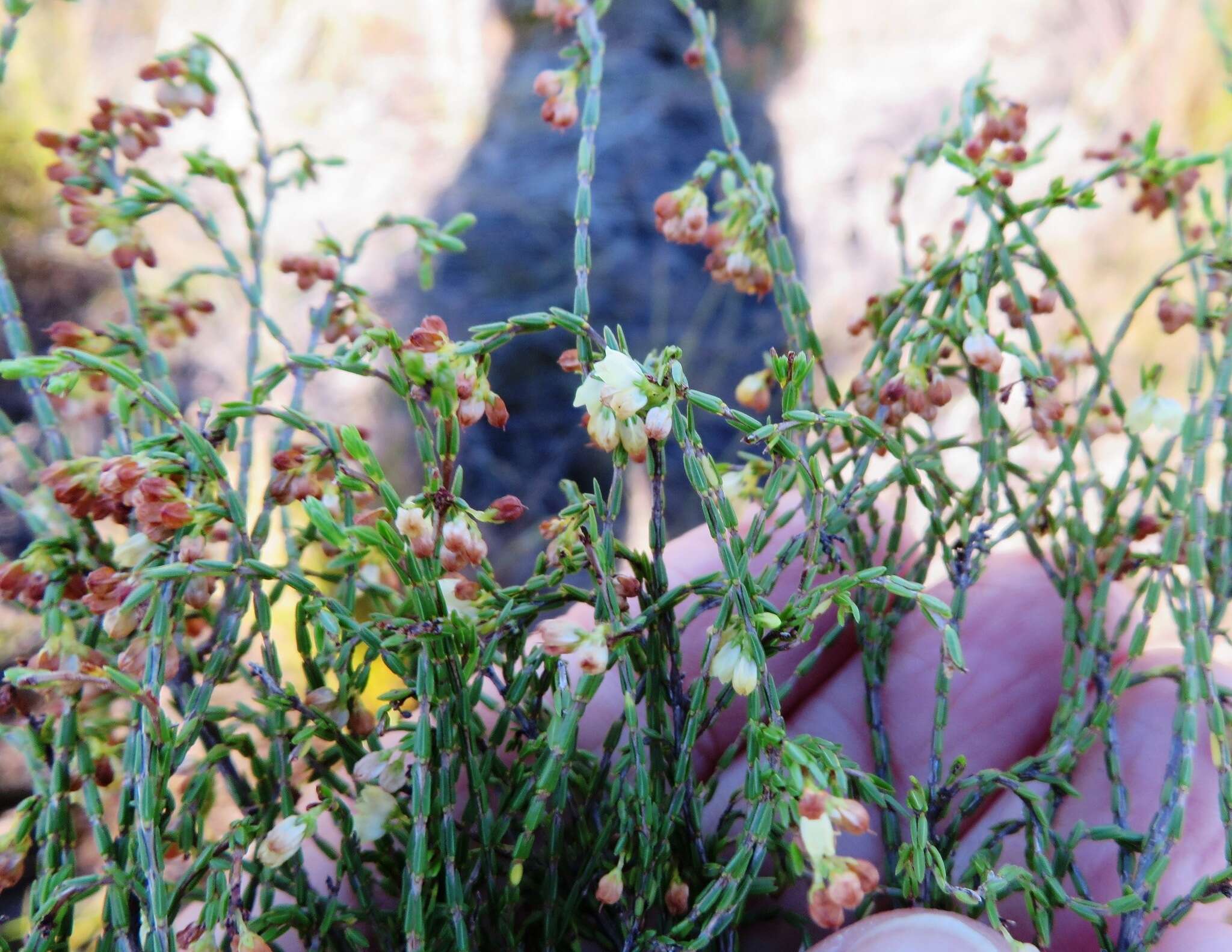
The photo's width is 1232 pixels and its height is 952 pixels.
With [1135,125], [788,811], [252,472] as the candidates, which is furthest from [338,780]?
[1135,125]

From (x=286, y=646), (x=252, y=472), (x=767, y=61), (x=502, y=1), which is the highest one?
(x=502, y=1)

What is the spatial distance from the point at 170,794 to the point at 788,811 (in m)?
0.42

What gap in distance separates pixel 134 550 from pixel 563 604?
0.28 meters

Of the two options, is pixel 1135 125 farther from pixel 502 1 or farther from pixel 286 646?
pixel 286 646

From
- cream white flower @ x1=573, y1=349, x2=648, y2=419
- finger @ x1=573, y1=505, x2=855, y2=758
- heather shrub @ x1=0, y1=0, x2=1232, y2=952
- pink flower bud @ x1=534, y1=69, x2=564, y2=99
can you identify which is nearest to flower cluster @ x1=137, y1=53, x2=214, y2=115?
heather shrub @ x1=0, y1=0, x2=1232, y2=952

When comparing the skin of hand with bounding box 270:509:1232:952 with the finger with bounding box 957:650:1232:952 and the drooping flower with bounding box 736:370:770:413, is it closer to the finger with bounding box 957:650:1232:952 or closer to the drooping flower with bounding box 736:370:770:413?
the finger with bounding box 957:650:1232:952

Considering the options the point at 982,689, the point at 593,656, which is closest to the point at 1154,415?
the point at 982,689

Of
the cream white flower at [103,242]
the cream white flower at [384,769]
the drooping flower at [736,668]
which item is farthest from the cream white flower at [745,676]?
the cream white flower at [103,242]

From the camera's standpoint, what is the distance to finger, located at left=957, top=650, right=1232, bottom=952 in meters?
0.84

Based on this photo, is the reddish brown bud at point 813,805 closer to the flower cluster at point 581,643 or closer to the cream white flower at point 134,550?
the flower cluster at point 581,643

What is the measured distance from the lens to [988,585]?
1.08 metres

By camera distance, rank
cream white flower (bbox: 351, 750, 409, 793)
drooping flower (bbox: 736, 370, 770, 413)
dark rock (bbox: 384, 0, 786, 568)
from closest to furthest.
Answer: cream white flower (bbox: 351, 750, 409, 793)
drooping flower (bbox: 736, 370, 770, 413)
dark rock (bbox: 384, 0, 786, 568)

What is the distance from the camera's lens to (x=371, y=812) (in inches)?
23.3

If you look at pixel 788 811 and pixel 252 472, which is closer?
pixel 788 811
